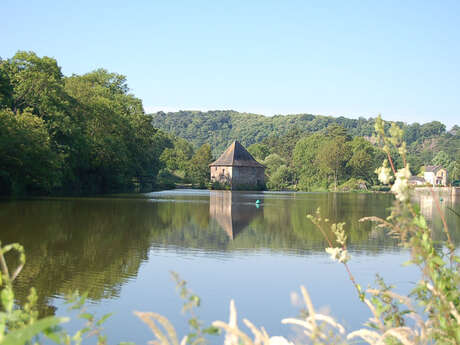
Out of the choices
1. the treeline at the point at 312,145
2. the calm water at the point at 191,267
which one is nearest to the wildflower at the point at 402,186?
the calm water at the point at 191,267

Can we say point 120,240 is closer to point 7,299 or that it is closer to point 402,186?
point 402,186

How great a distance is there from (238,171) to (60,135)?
38.0 meters

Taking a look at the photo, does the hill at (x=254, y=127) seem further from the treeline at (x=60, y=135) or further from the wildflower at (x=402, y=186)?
the wildflower at (x=402, y=186)

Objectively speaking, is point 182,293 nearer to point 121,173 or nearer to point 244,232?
point 244,232

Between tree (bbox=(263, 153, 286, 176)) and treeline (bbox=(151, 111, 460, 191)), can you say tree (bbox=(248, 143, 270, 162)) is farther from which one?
tree (bbox=(263, 153, 286, 176))

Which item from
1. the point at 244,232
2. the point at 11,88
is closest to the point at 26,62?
the point at 11,88

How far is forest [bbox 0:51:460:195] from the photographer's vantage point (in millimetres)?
30984

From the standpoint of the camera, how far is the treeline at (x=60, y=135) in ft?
98.9

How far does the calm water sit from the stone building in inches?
2085

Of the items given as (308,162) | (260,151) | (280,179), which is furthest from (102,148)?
(260,151)

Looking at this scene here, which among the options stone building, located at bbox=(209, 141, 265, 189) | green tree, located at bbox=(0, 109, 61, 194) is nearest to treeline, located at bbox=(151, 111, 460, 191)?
stone building, located at bbox=(209, 141, 265, 189)

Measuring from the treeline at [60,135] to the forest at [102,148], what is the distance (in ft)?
0.21

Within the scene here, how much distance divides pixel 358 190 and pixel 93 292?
77.3 metres

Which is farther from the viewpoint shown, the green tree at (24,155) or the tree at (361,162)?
the tree at (361,162)
